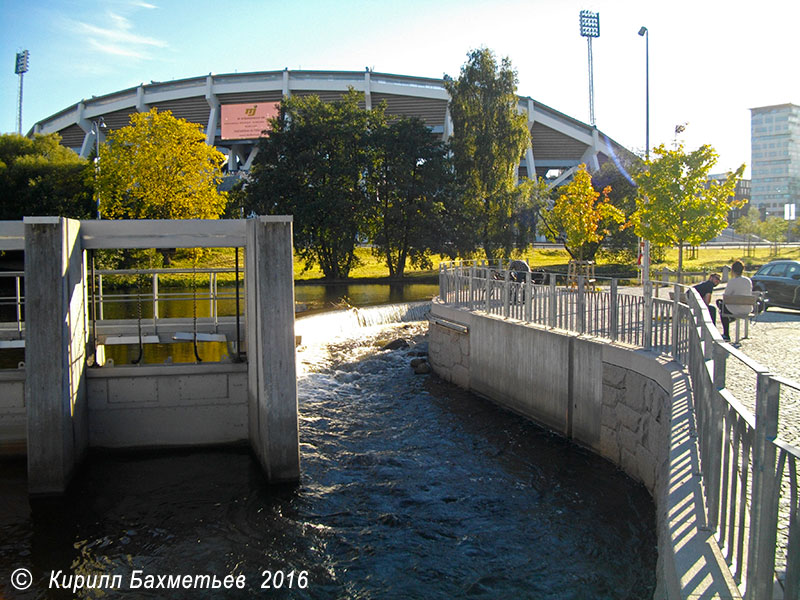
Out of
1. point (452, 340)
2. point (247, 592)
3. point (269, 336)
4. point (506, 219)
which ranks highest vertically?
point (506, 219)

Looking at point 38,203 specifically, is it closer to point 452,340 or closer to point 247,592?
point 452,340

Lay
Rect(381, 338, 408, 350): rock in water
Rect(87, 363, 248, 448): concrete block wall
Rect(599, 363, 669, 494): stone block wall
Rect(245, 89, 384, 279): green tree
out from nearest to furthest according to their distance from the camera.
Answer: Rect(599, 363, 669, 494): stone block wall → Rect(87, 363, 248, 448): concrete block wall → Rect(381, 338, 408, 350): rock in water → Rect(245, 89, 384, 279): green tree

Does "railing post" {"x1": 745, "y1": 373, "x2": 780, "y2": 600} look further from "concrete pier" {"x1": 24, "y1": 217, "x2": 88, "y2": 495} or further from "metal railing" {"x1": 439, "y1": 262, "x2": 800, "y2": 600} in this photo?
"concrete pier" {"x1": 24, "y1": 217, "x2": 88, "y2": 495}

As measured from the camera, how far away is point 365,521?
8938mm

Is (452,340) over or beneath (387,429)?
over

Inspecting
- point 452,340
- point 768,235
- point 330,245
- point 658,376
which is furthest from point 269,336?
point 768,235

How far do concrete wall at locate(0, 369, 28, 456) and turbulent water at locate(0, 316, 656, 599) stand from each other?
45cm

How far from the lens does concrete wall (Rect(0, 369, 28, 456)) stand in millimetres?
10758

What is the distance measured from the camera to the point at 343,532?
8.66 m

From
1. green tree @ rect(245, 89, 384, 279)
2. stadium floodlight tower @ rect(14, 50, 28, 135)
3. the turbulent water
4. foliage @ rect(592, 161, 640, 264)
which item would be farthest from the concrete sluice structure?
stadium floodlight tower @ rect(14, 50, 28, 135)

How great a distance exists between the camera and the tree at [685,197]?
77.6 feet

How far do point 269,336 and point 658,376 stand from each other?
5.35 metres

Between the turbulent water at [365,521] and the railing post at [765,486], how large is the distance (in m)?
4.39

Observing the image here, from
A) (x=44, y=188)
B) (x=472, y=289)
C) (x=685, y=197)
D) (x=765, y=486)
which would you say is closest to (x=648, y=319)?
(x=472, y=289)
